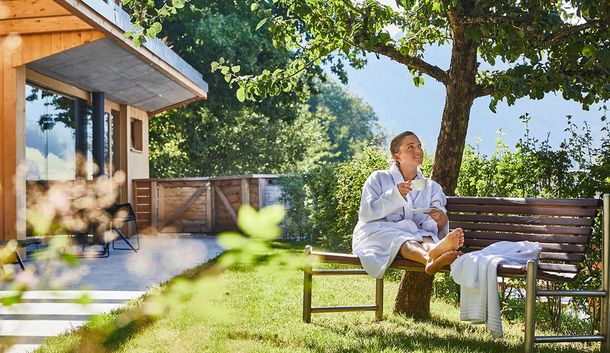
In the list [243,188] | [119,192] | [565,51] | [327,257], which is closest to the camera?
[565,51]

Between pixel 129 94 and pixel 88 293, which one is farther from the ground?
pixel 129 94

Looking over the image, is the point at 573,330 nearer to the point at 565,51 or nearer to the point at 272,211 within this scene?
the point at 565,51

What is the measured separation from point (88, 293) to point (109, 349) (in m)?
3.46

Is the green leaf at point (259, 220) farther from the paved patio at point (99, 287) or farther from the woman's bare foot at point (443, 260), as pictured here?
the woman's bare foot at point (443, 260)

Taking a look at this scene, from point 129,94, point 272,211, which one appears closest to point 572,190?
point 272,211

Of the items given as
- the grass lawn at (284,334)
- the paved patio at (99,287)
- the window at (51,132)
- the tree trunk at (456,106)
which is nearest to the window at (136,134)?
the paved patio at (99,287)

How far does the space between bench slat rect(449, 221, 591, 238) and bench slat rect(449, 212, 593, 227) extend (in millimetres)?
26

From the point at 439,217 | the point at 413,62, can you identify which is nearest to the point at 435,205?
the point at 439,217

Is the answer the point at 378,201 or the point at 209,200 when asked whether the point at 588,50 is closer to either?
the point at 378,201

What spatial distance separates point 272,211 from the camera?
0.83 m

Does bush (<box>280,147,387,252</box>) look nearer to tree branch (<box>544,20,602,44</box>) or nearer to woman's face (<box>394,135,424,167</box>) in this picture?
woman's face (<box>394,135,424,167</box>)

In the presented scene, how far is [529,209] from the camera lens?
4.77 meters

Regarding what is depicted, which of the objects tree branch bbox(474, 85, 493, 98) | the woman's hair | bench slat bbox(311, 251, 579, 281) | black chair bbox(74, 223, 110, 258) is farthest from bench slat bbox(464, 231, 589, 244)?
black chair bbox(74, 223, 110, 258)

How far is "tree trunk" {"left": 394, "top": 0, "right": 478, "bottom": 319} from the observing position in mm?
5441
